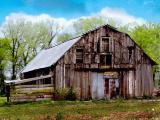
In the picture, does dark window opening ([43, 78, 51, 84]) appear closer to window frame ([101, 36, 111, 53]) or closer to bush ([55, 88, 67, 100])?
bush ([55, 88, 67, 100])

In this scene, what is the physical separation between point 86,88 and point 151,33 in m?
36.5

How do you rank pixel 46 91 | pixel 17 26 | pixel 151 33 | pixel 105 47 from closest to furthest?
pixel 46 91 → pixel 105 47 → pixel 151 33 → pixel 17 26

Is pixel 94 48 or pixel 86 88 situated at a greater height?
pixel 94 48

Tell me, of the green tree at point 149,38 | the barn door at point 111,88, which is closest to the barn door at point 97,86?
the barn door at point 111,88

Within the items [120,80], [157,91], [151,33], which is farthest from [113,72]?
[151,33]

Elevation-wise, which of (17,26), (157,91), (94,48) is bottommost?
(157,91)

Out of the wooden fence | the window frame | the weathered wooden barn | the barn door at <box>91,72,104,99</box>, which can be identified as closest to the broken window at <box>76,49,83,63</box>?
the weathered wooden barn

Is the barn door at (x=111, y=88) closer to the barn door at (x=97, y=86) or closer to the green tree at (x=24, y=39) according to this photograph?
the barn door at (x=97, y=86)

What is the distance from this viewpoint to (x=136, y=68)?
57.0m

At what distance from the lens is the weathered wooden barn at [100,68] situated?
5356 cm

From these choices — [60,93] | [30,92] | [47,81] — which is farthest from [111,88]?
[30,92]

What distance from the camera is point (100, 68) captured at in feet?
181

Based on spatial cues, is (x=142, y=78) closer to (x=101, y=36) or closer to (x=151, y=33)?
(x=101, y=36)

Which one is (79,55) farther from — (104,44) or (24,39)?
(24,39)
